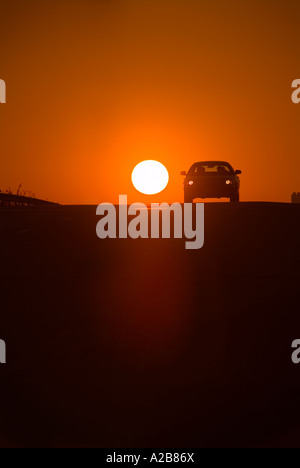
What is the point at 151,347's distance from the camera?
686 cm

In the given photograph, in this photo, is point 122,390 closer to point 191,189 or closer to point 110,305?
point 110,305

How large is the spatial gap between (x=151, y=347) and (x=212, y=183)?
19.5m

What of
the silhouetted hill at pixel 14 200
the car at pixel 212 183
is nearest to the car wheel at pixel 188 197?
the car at pixel 212 183

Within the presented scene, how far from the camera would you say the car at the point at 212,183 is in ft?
85.9

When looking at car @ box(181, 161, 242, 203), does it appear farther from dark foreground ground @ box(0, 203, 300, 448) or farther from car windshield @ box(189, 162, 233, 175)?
dark foreground ground @ box(0, 203, 300, 448)

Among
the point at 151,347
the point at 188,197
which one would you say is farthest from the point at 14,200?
the point at 151,347

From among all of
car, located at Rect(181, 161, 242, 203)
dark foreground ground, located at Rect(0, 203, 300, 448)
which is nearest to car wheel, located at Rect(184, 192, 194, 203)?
car, located at Rect(181, 161, 242, 203)

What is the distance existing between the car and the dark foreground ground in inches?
553

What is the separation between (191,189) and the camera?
26484 mm

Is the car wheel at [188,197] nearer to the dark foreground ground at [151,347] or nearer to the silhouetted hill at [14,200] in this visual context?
the silhouetted hill at [14,200]

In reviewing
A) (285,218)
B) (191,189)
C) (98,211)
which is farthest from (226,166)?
(285,218)

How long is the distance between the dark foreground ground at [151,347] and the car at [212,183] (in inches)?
553
